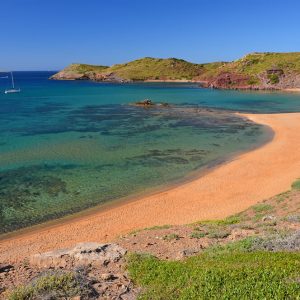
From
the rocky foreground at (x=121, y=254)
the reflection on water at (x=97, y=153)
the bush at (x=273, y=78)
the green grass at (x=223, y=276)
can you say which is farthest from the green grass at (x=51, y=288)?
the bush at (x=273, y=78)

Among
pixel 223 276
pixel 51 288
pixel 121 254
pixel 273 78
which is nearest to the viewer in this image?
pixel 223 276

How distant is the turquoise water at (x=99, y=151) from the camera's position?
2997cm

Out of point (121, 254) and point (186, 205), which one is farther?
point (186, 205)

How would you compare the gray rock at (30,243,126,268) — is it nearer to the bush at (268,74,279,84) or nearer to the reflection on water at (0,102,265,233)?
the reflection on water at (0,102,265,233)

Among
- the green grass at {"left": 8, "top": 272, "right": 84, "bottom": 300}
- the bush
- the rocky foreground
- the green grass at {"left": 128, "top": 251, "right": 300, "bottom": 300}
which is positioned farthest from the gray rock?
the bush

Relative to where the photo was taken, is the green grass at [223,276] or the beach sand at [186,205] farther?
the beach sand at [186,205]

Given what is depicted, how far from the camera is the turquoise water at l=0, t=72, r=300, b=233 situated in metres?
30.0

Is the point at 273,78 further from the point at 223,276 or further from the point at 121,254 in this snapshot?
the point at 223,276

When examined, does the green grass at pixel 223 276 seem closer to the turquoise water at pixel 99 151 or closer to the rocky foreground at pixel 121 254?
the rocky foreground at pixel 121 254

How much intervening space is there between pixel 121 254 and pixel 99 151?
3145 cm

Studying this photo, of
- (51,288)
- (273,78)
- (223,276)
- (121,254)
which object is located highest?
(223,276)

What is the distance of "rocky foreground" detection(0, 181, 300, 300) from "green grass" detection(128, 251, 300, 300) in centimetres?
72

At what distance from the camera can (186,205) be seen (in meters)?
28.5

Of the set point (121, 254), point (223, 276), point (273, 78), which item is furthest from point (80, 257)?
point (273, 78)
